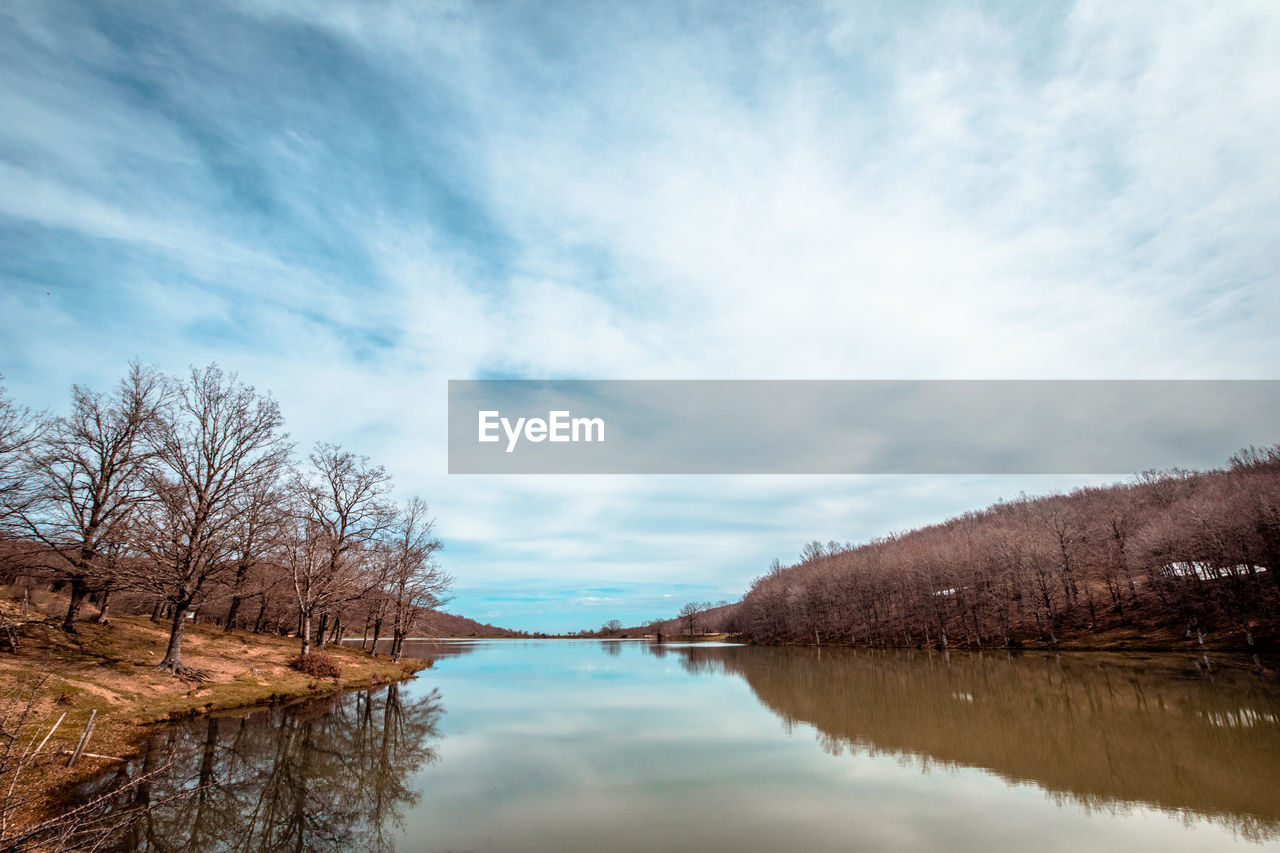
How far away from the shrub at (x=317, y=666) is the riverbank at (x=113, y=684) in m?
0.62

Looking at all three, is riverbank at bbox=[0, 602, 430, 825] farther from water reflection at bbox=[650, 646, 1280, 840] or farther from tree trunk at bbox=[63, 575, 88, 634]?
water reflection at bbox=[650, 646, 1280, 840]

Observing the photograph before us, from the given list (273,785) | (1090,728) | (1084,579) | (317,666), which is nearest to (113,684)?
(273,785)

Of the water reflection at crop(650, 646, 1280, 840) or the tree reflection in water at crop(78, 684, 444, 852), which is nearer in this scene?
the tree reflection in water at crop(78, 684, 444, 852)

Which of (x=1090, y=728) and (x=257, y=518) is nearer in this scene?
(x=1090, y=728)

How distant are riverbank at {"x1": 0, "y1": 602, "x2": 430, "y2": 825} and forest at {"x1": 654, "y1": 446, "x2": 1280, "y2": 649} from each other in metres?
72.9

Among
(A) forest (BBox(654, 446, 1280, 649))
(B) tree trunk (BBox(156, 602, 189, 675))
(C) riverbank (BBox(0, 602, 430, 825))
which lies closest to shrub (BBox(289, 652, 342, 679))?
(C) riverbank (BBox(0, 602, 430, 825))

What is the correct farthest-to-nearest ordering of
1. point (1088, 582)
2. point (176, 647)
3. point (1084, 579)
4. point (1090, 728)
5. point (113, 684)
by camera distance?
1. point (1088, 582)
2. point (1084, 579)
3. point (176, 647)
4. point (1090, 728)
5. point (113, 684)

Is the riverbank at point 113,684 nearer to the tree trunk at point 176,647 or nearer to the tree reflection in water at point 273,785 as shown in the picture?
the tree trunk at point 176,647

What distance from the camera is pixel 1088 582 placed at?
86.6 metres

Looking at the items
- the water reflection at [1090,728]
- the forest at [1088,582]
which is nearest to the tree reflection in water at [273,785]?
the water reflection at [1090,728]

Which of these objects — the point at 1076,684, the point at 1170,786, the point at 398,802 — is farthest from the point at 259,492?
the point at 1076,684

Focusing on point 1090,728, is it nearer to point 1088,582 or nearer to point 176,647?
point 176,647

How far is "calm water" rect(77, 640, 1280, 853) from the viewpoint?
1116cm

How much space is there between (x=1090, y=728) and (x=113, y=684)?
36.0m
